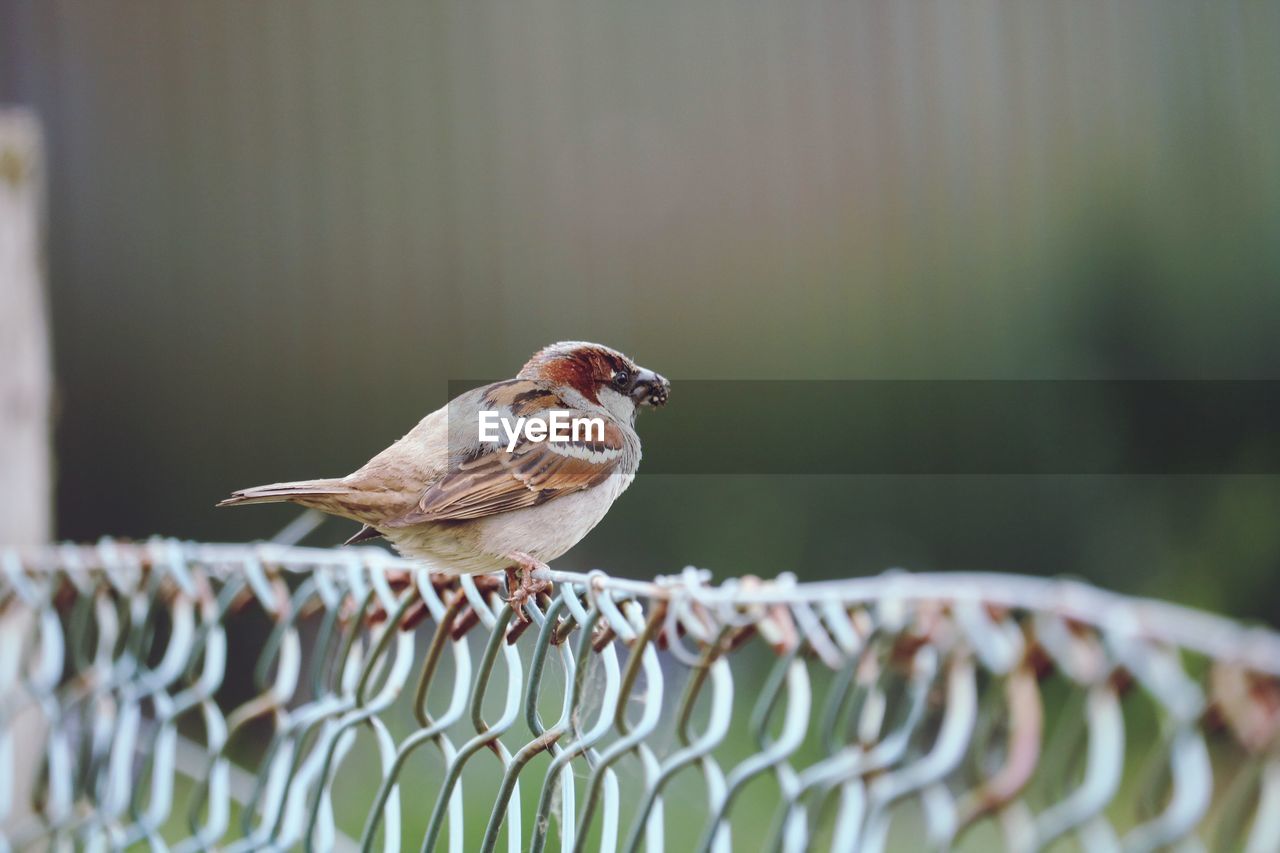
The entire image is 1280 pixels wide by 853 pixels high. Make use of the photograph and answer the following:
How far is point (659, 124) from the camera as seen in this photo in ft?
11.8

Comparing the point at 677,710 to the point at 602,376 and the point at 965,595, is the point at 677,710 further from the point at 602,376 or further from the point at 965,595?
the point at 602,376

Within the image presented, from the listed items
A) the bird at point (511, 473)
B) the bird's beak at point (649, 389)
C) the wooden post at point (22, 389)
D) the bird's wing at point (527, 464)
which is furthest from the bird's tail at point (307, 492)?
the wooden post at point (22, 389)

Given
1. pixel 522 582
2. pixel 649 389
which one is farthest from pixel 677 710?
pixel 649 389

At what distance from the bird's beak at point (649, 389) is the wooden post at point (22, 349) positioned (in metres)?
1.05

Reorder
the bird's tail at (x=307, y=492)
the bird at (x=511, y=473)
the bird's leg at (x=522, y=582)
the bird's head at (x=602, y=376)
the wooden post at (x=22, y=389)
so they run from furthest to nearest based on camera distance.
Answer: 1. the wooden post at (x=22, y=389)
2. the bird's head at (x=602, y=376)
3. the bird at (x=511, y=473)
4. the bird's tail at (x=307, y=492)
5. the bird's leg at (x=522, y=582)

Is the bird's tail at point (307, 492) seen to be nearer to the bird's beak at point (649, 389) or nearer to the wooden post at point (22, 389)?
the bird's beak at point (649, 389)

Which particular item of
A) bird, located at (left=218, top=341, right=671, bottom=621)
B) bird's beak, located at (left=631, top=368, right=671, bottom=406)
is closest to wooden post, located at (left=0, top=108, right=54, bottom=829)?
bird, located at (left=218, top=341, right=671, bottom=621)

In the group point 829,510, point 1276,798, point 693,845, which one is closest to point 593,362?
point 693,845

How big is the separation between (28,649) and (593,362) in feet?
3.32

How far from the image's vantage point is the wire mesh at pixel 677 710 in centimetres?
58

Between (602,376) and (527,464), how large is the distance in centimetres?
17

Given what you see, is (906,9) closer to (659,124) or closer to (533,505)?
(659,124)

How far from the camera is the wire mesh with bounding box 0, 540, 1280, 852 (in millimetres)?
577

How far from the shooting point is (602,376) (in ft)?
6.08
